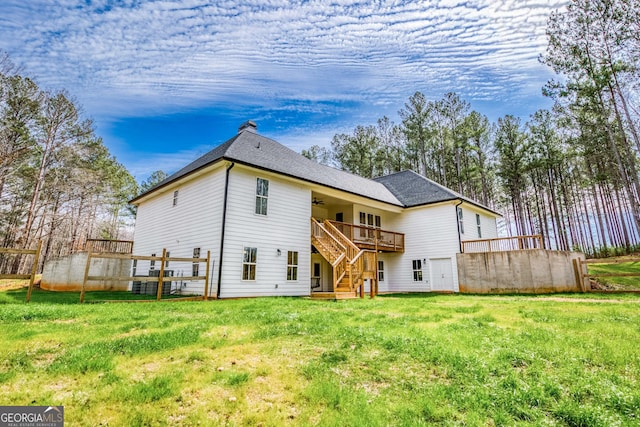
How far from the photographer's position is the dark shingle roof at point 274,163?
1422cm

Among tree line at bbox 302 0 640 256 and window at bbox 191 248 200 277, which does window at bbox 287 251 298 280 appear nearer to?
window at bbox 191 248 200 277

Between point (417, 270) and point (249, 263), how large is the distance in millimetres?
12488

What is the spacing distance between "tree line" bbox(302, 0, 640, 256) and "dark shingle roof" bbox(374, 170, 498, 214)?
32.5 ft

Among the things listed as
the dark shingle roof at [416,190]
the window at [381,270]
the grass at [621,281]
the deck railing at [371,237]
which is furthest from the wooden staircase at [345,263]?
the grass at [621,281]

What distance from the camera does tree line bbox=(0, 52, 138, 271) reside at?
2109cm

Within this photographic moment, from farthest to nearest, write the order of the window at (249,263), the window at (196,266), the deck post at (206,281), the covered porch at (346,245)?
the covered porch at (346,245) < the window at (196,266) < the window at (249,263) < the deck post at (206,281)

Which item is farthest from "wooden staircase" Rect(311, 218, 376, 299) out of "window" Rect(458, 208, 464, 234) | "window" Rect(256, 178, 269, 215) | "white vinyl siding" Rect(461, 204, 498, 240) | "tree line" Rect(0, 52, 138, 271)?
"tree line" Rect(0, 52, 138, 271)

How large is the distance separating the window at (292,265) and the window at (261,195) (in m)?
2.52

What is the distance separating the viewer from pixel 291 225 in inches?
603

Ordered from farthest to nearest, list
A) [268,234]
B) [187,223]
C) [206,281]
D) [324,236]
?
[324,236] < [187,223] < [268,234] < [206,281]

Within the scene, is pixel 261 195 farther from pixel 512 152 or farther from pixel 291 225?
pixel 512 152

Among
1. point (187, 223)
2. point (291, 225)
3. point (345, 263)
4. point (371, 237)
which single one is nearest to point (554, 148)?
point (371, 237)

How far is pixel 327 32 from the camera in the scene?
11.8 m

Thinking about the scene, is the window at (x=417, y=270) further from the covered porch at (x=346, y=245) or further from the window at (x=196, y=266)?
the window at (x=196, y=266)
